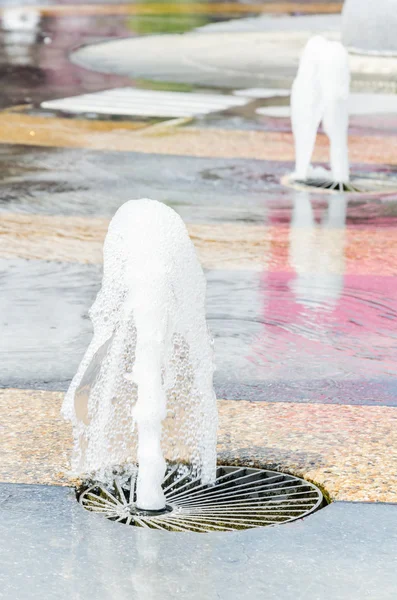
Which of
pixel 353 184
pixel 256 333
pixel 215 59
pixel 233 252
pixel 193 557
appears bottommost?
pixel 215 59

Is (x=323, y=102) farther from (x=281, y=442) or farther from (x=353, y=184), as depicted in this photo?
(x=281, y=442)

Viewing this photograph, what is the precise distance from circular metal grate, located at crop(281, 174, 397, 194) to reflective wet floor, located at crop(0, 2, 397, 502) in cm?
16

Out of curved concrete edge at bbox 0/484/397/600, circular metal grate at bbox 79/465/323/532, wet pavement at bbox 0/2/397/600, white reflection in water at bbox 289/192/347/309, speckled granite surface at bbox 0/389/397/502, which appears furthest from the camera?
white reflection in water at bbox 289/192/347/309

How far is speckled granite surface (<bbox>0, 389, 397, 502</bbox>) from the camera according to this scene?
5469mm

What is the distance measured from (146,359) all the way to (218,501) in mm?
641

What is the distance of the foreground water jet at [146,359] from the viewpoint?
525 centimetres

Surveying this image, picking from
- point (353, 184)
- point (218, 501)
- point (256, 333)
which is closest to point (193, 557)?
point (218, 501)

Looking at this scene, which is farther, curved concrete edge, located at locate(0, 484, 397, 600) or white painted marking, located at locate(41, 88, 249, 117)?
white painted marking, located at locate(41, 88, 249, 117)

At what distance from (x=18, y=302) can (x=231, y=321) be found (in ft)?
4.41

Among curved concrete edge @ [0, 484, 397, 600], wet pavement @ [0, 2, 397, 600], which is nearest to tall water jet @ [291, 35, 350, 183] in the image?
wet pavement @ [0, 2, 397, 600]

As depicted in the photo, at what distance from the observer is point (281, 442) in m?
5.87

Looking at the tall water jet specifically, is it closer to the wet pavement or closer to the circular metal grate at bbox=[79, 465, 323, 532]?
the wet pavement

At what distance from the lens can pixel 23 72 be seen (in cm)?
2077

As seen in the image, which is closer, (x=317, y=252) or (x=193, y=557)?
(x=193, y=557)
